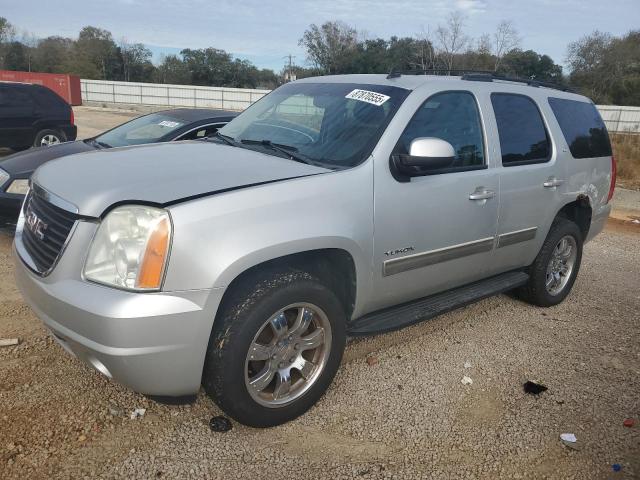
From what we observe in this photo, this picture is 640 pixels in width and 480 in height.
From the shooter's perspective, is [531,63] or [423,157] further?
[531,63]

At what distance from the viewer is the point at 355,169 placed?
10.0 ft

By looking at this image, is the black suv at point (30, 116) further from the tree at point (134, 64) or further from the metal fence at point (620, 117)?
the tree at point (134, 64)

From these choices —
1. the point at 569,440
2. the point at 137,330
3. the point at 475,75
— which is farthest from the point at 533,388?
the point at 137,330

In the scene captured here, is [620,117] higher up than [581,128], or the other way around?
[581,128]

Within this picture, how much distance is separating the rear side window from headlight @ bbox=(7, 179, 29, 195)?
4.87 m

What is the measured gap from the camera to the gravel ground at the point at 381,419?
2.66 m

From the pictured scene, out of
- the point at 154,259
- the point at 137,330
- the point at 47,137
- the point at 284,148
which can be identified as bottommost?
the point at 137,330

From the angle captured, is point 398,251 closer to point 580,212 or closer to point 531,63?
point 580,212

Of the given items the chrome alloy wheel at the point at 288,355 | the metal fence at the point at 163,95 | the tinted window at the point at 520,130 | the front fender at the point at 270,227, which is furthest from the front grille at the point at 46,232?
the metal fence at the point at 163,95

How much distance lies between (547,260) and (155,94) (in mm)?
42472

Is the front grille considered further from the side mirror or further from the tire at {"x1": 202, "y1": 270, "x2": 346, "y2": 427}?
the side mirror

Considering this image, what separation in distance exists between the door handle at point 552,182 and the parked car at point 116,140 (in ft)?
12.0

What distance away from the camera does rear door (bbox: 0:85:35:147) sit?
10586mm

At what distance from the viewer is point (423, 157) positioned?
312 centimetres
